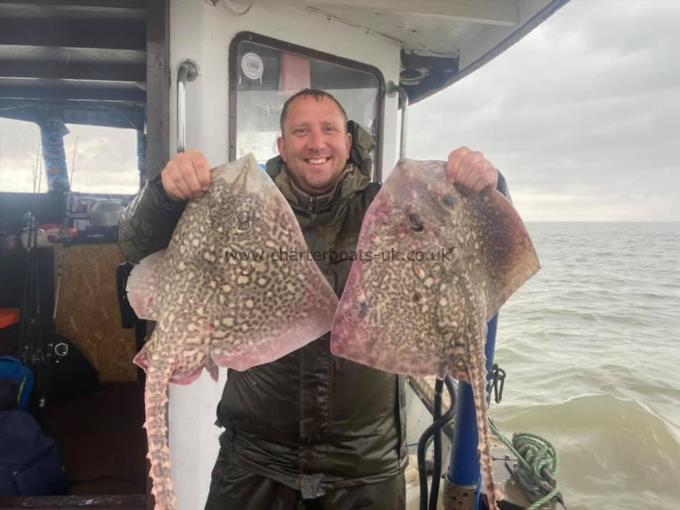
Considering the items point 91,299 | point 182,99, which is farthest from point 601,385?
point 182,99

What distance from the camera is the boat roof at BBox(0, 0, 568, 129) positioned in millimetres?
3000

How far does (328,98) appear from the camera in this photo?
2.23 metres

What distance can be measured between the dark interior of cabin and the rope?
102 inches

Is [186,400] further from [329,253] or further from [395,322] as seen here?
[395,322]

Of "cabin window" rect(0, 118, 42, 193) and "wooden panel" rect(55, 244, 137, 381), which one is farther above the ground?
"cabin window" rect(0, 118, 42, 193)

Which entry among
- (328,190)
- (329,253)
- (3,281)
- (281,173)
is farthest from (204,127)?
(3,281)

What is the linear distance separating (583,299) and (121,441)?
23.0 m

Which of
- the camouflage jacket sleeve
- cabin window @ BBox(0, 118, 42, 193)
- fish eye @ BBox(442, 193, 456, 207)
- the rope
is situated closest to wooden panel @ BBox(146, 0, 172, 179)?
the camouflage jacket sleeve

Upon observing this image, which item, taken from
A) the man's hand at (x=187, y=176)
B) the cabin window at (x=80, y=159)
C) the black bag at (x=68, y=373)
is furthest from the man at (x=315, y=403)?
the cabin window at (x=80, y=159)

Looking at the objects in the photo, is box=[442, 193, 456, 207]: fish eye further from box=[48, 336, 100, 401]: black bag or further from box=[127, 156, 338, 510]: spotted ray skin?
box=[48, 336, 100, 401]: black bag

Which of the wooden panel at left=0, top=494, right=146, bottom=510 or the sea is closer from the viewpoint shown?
the wooden panel at left=0, top=494, right=146, bottom=510

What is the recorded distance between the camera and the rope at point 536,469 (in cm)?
272

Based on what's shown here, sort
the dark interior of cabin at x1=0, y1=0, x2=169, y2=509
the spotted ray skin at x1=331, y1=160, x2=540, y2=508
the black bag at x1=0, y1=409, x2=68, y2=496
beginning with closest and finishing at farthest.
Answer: the spotted ray skin at x1=331, y1=160, x2=540, y2=508 < the black bag at x1=0, y1=409, x2=68, y2=496 < the dark interior of cabin at x1=0, y1=0, x2=169, y2=509

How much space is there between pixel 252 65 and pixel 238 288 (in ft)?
6.65
